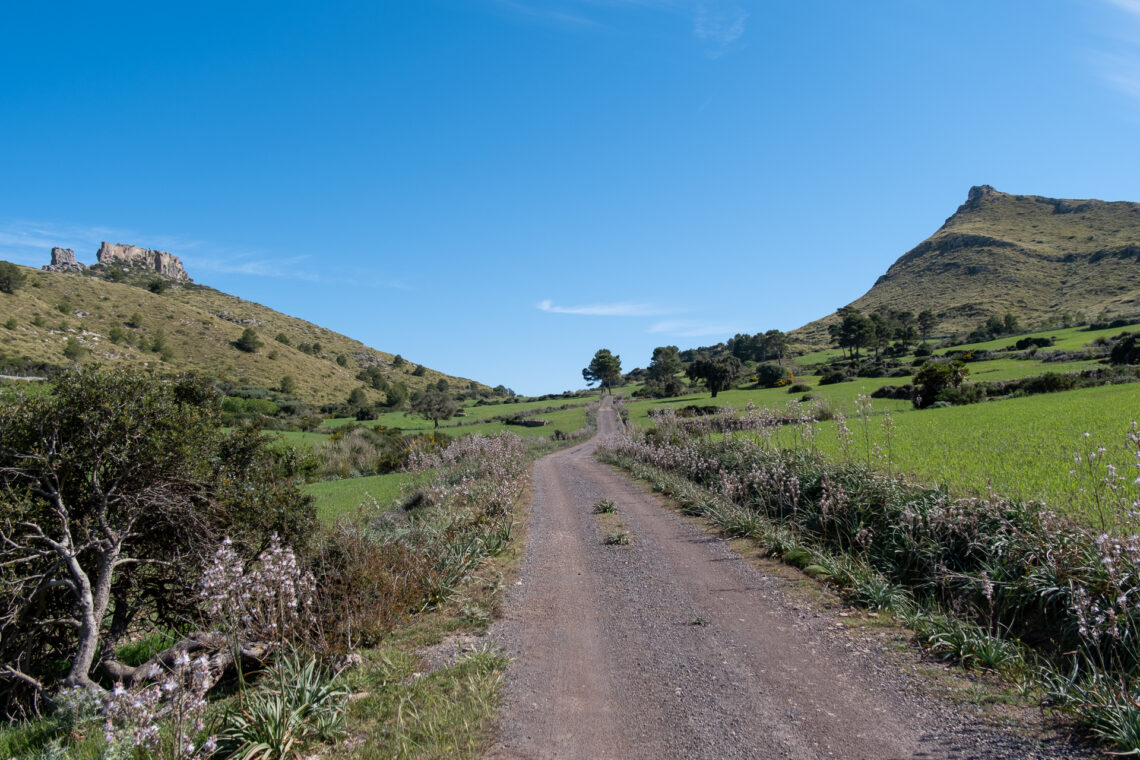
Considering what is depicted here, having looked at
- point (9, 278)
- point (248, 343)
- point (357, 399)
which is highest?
point (9, 278)

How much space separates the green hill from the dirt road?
9389 centimetres

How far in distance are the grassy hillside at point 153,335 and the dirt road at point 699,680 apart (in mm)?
57479

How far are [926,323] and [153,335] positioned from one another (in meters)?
125

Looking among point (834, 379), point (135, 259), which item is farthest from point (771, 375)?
point (135, 259)

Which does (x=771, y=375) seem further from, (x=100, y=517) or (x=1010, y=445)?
(x=100, y=517)

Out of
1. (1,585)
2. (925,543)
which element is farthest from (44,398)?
(925,543)

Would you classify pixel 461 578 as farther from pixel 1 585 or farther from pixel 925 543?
pixel 925 543

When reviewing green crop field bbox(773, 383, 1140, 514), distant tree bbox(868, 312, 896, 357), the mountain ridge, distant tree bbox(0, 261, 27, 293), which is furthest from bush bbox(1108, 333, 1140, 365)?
distant tree bbox(0, 261, 27, 293)

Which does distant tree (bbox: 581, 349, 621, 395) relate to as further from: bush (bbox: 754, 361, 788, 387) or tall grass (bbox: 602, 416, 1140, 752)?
tall grass (bbox: 602, 416, 1140, 752)

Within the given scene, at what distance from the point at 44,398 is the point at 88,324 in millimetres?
82551

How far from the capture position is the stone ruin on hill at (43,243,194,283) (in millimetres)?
130125

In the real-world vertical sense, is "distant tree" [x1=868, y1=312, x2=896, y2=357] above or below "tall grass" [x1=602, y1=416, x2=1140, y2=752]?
above

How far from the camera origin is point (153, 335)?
72688 mm

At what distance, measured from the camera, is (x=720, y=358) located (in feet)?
247
